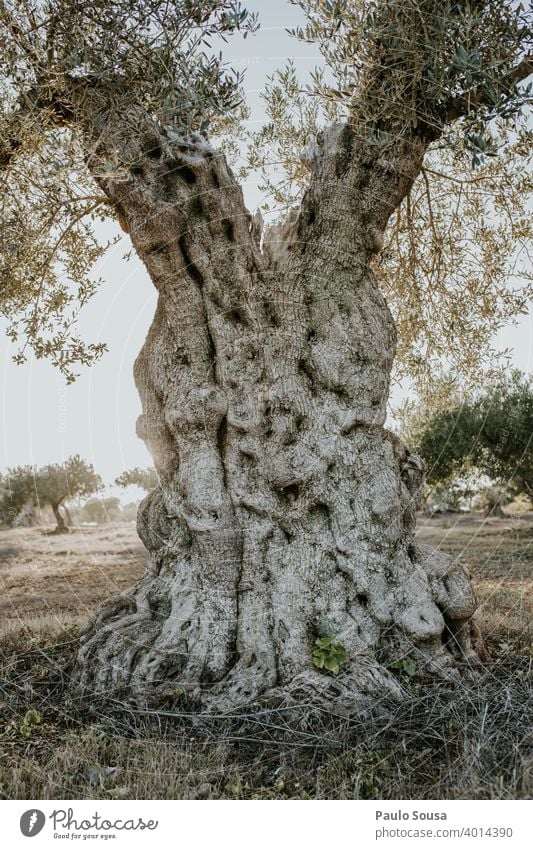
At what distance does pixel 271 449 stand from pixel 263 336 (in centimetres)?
99

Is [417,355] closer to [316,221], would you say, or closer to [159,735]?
[316,221]

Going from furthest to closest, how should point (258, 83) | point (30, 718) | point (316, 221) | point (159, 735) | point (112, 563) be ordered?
point (112, 563) → point (258, 83) → point (316, 221) → point (30, 718) → point (159, 735)

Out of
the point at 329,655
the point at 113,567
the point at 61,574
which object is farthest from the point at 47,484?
the point at 329,655

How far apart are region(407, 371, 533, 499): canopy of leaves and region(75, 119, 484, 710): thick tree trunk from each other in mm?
10269

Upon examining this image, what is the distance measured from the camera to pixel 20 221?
18.4 feet

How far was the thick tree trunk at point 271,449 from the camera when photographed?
5.04 m

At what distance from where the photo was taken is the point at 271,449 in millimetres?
5160

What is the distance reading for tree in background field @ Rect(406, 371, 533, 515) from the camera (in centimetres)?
1591

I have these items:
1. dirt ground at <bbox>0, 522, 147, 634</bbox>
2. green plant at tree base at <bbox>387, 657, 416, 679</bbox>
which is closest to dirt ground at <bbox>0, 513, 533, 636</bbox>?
dirt ground at <bbox>0, 522, 147, 634</bbox>

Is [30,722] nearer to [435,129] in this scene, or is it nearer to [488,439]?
[435,129]

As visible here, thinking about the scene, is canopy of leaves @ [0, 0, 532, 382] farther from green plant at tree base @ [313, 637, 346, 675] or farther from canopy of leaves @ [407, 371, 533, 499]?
canopy of leaves @ [407, 371, 533, 499]
